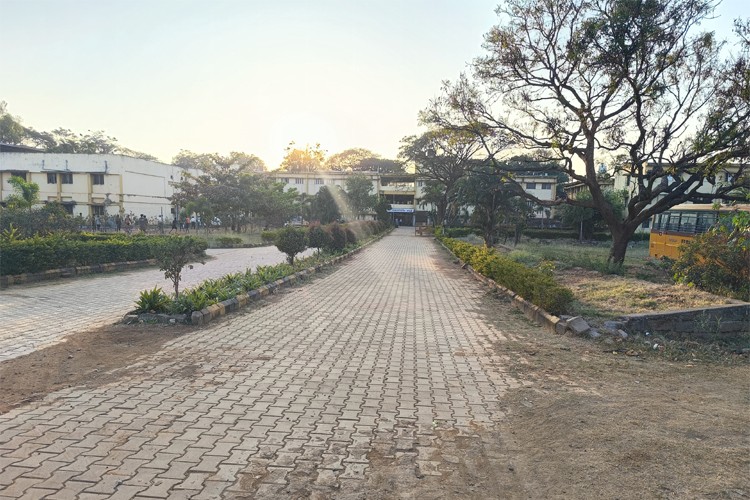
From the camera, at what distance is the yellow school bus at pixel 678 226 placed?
1880 cm

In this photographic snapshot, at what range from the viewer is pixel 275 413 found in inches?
155

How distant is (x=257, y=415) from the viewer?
12.7ft

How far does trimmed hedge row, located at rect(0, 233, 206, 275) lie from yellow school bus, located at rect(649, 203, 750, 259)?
62.2 ft

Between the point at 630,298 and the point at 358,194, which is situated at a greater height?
the point at 358,194

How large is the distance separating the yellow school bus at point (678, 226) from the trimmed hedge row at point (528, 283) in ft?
32.4

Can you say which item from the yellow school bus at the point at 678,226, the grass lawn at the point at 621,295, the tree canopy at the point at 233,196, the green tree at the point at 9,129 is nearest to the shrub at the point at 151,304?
the grass lawn at the point at 621,295

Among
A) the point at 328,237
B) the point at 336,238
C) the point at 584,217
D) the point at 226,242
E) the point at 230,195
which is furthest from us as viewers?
the point at 584,217

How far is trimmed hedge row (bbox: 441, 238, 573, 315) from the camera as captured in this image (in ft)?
24.7

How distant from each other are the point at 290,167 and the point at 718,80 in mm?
64732

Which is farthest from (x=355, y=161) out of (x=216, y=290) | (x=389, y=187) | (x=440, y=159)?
(x=216, y=290)

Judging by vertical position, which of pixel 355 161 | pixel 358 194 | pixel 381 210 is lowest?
pixel 381 210

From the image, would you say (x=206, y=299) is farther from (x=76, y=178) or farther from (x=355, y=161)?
(x=355, y=161)

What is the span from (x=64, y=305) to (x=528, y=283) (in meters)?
8.69

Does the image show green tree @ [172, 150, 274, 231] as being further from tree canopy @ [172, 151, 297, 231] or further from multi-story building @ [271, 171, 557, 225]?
multi-story building @ [271, 171, 557, 225]
